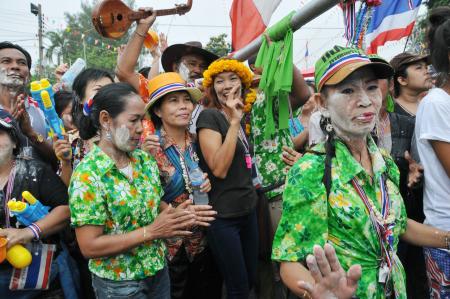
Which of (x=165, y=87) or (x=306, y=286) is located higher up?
(x=165, y=87)

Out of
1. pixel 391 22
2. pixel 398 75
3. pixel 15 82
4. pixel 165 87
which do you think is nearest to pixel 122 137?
pixel 165 87

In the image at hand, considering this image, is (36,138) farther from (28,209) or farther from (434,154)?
(434,154)

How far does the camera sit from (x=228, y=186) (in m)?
2.87

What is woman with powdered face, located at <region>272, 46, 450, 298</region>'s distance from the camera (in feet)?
5.23

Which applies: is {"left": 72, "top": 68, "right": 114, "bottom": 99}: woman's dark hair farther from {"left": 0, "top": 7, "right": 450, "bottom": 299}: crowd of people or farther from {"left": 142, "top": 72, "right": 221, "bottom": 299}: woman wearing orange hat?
{"left": 142, "top": 72, "right": 221, "bottom": 299}: woman wearing orange hat

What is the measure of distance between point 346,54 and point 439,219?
1.14m

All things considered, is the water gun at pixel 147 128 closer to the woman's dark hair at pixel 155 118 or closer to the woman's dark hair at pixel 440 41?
the woman's dark hair at pixel 155 118

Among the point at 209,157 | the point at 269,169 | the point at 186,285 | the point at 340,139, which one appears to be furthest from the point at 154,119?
the point at 340,139

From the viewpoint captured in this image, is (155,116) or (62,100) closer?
(155,116)

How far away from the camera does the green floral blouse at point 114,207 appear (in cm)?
199

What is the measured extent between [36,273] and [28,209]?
1.24ft

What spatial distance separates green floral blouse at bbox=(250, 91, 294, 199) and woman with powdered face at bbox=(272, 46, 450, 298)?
1.44m

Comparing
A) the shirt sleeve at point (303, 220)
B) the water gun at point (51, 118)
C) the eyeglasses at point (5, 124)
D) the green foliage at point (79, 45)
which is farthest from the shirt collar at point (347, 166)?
the green foliage at point (79, 45)

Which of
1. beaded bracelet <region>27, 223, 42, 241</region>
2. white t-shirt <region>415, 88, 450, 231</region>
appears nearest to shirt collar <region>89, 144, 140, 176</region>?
beaded bracelet <region>27, 223, 42, 241</region>
